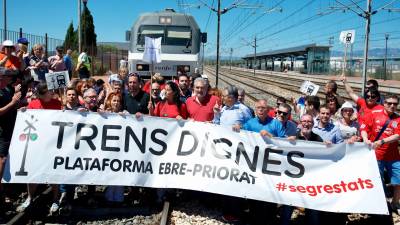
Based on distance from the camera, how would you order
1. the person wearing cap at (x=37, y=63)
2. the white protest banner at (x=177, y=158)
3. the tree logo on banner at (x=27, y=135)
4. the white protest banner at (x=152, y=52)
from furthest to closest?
1. the person wearing cap at (x=37, y=63)
2. the white protest banner at (x=152, y=52)
3. the tree logo on banner at (x=27, y=135)
4. the white protest banner at (x=177, y=158)

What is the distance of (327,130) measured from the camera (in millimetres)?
5836

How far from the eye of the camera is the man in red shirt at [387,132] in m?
6.08

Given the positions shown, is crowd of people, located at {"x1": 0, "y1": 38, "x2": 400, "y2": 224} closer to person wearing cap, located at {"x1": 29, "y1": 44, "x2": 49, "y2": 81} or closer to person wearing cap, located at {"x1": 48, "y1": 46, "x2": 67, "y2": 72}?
person wearing cap, located at {"x1": 29, "y1": 44, "x2": 49, "y2": 81}

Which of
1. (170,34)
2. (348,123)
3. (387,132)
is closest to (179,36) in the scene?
(170,34)

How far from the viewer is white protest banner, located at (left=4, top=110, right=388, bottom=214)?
5.55 meters

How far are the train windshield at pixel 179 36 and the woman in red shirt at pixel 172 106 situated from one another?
36.0 ft

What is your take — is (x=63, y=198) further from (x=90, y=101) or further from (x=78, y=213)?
(x=90, y=101)

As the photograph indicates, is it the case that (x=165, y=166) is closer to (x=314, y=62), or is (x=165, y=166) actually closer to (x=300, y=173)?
(x=300, y=173)

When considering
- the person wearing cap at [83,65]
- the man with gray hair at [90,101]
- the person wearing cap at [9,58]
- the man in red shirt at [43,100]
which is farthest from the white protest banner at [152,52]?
the person wearing cap at [83,65]

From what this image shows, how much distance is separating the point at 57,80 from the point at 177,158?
2974 millimetres

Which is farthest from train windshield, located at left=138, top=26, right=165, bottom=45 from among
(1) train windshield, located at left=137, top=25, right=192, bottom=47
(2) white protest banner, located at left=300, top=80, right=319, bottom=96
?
(2) white protest banner, located at left=300, top=80, right=319, bottom=96

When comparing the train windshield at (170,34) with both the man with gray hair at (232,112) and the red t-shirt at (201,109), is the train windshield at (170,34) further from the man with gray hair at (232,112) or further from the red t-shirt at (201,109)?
the man with gray hair at (232,112)

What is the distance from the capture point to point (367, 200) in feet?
17.6

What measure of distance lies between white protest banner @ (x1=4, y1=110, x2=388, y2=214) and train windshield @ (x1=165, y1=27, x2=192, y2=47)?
11490mm
